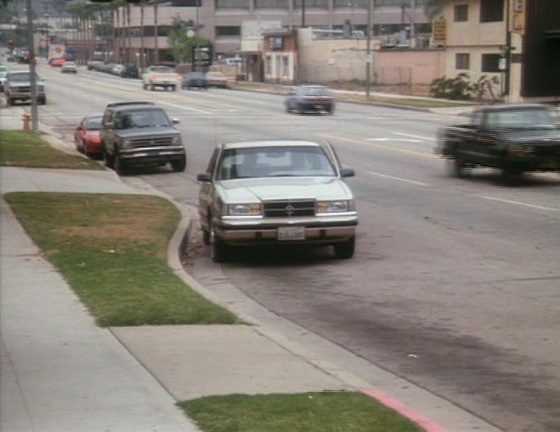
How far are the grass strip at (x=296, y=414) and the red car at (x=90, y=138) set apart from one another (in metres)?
25.5

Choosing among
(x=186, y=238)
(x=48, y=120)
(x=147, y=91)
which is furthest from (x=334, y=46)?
(x=186, y=238)

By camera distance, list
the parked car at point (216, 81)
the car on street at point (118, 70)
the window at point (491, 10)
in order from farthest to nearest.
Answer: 1. the car on street at point (118, 70)
2. the parked car at point (216, 81)
3. the window at point (491, 10)

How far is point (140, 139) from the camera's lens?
28.7 meters

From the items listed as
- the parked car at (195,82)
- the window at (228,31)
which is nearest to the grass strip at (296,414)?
the parked car at (195,82)

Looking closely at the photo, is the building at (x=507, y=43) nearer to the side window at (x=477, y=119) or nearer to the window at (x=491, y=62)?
the window at (x=491, y=62)

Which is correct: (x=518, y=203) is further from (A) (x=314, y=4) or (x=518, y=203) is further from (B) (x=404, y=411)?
(A) (x=314, y=4)

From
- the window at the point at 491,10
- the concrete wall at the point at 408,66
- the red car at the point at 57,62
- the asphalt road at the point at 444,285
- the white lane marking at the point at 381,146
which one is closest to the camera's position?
the asphalt road at the point at 444,285

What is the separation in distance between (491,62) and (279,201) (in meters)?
55.3

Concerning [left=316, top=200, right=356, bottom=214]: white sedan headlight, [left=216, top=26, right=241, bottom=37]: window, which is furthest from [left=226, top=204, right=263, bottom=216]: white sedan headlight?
[left=216, top=26, right=241, bottom=37]: window

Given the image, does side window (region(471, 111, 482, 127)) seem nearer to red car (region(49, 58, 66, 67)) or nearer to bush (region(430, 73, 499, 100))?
bush (region(430, 73, 499, 100))

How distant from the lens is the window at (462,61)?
229 feet

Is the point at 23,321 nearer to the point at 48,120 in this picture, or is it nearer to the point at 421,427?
the point at 421,427

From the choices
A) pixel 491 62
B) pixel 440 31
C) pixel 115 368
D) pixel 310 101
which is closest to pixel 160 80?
pixel 440 31

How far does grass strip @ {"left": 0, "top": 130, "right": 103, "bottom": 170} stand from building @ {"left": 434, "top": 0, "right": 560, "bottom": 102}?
29354 mm
